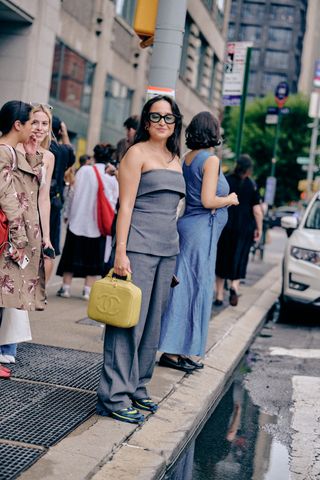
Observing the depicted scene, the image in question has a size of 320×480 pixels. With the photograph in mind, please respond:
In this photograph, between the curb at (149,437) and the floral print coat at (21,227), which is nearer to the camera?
the curb at (149,437)

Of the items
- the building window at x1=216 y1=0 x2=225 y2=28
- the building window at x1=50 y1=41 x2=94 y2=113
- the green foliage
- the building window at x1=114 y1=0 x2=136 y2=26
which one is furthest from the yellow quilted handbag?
the green foliage

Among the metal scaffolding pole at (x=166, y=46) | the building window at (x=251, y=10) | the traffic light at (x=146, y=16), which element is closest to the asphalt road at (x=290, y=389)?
the metal scaffolding pole at (x=166, y=46)

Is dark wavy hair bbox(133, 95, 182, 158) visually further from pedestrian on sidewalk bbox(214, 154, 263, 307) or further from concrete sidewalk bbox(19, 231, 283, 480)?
pedestrian on sidewalk bbox(214, 154, 263, 307)

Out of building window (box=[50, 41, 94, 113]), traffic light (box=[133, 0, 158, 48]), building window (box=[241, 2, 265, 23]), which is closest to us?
traffic light (box=[133, 0, 158, 48])

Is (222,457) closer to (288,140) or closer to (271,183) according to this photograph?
(271,183)

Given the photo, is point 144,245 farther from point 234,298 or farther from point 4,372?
point 234,298

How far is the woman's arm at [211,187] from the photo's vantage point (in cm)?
641

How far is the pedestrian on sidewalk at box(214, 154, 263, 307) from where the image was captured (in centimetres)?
1159

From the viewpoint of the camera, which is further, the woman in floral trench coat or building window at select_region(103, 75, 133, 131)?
building window at select_region(103, 75, 133, 131)

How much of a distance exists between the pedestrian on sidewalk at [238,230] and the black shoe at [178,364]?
480cm

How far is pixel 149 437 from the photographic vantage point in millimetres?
4828

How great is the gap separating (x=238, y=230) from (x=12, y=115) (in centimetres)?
622

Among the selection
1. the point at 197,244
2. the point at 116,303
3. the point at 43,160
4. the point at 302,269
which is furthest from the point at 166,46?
the point at 302,269

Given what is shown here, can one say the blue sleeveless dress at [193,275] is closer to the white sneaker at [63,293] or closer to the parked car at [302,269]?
the white sneaker at [63,293]
